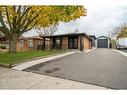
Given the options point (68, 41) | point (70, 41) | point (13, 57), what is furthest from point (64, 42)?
point (13, 57)

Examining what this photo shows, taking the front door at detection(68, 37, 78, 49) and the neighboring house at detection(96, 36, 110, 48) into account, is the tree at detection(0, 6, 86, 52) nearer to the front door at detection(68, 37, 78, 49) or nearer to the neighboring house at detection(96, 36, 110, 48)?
the front door at detection(68, 37, 78, 49)

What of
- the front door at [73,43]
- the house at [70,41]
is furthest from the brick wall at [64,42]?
the front door at [73,43]

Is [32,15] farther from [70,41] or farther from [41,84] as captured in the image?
[70,41]

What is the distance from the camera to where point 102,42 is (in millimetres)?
60875

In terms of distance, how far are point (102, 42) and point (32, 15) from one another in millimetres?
45507

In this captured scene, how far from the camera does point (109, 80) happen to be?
760 centimetres

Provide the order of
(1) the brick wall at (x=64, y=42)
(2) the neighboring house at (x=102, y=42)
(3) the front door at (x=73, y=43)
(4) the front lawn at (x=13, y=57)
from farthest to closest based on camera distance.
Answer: (2) the neighboring house at (x=102, y=42) → (1) the brick wall at (x=64, y=42) → (3) the front door at (x=73, y=43) → (4) the front lawn at (x=13, y=57)

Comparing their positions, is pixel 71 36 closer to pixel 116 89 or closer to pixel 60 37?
pixel 60 37

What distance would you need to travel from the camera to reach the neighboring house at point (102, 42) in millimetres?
59906

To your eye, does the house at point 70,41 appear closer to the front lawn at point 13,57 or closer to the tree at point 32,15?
the tree at point 32,15

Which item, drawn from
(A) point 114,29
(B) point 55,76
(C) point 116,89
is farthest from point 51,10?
(A) point 114,29

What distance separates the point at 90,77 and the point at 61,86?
169 cm

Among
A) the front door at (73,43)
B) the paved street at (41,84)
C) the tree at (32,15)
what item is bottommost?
the paved street at (41,84)

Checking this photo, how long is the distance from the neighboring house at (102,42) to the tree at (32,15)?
1714 inches
